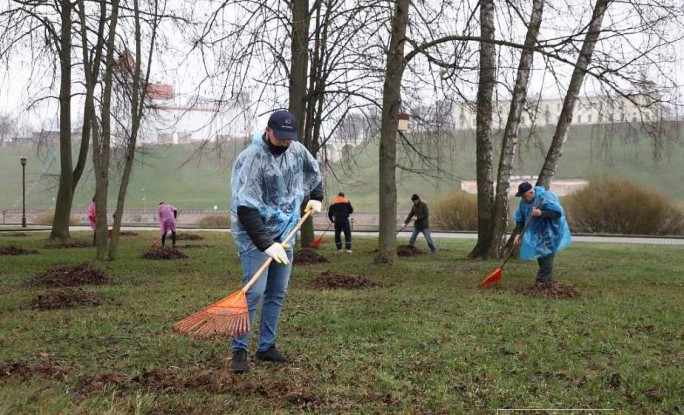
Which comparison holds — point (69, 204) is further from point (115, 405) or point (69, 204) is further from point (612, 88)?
point (115, 405)

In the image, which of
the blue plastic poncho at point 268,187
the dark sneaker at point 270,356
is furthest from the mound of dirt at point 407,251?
the blue plastic poncho at point 268,187

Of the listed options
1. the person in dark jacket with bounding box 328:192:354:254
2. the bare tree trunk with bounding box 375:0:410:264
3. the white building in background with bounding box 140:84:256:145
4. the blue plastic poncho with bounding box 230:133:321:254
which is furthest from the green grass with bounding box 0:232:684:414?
the person in dark jacket with bounding box 328:192:354:254

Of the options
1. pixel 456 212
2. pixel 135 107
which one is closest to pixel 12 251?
pixel 135 107

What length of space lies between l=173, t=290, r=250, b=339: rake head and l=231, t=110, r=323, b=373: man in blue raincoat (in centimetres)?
14

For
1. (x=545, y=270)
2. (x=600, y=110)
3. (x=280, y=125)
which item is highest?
(x=600, y=110)

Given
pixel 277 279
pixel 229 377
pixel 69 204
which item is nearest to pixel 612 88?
pixel 277 279

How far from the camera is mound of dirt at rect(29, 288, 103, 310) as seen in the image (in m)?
7.68

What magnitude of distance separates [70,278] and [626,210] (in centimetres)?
2597

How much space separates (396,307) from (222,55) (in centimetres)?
668

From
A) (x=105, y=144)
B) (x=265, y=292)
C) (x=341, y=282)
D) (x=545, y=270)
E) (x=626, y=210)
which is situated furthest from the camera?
(x=626, y=210)

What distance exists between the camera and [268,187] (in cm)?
466

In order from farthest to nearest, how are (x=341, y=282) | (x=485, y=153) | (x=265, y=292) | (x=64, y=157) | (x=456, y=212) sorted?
(x=456, y=212), (x=64, y=157), (x=485, y=153), (x=341, y=282), (x=265, y=292)

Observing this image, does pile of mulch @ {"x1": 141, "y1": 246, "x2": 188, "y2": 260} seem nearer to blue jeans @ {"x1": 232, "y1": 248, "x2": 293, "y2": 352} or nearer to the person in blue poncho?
the person in blue poncho

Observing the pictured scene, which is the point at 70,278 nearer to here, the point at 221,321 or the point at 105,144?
the point at 105,144
